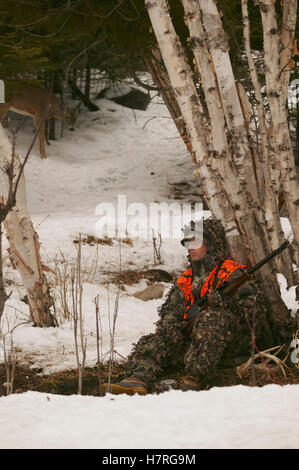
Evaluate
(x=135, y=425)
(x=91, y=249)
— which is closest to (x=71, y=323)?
(x=91, y=249)

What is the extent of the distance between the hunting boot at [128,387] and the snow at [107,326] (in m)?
0.59

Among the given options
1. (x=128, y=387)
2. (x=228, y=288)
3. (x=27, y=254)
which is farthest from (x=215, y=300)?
(x=27, y=254)

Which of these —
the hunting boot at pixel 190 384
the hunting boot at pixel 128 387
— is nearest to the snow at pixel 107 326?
the hunting boot at pixel 128 387

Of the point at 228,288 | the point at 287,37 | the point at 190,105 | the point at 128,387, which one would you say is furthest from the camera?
the point at 287,37

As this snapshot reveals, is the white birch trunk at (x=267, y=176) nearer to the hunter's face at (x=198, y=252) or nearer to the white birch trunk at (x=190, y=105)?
the white birch trunk at (x=190, y=105)

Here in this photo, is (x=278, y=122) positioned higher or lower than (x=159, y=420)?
higher

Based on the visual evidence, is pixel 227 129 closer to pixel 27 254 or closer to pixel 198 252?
pixel 198 252

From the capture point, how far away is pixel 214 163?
438cm

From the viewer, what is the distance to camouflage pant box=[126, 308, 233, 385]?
3809 millimetres

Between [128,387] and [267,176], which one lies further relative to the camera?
[267,176]

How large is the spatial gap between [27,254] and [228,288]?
95.5 inches

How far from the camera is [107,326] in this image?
Answer: 5758 millimetres

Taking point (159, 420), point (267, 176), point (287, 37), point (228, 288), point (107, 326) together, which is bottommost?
point (107, 326)
